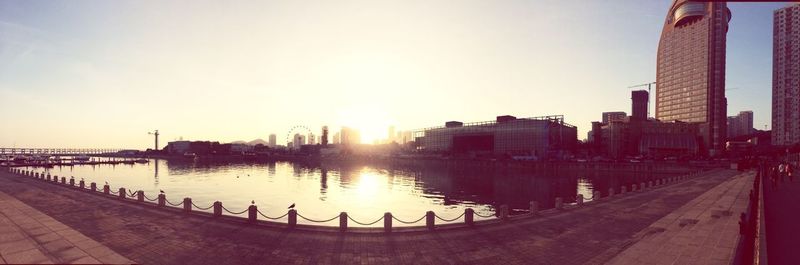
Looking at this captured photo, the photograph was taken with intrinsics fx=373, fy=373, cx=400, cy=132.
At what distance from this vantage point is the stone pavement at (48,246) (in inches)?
366

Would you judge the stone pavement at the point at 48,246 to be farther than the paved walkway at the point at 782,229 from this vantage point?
No

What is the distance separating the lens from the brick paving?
53.5 feet

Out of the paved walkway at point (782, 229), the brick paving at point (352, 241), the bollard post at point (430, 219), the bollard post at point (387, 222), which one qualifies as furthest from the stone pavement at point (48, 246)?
the paved walkway at point (782, 229)

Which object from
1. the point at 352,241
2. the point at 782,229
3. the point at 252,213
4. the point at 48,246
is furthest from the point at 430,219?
the point at 782,229

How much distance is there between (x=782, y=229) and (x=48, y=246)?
32.4 metres

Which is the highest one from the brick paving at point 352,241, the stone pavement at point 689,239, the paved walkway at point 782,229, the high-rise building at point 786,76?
the high-rise building at point 786,76

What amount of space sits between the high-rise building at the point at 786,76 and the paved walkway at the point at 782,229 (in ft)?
721

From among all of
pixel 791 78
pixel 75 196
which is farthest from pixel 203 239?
pixel 791 78

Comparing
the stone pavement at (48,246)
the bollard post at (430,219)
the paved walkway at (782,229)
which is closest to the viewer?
the stone pavement at (48,246)

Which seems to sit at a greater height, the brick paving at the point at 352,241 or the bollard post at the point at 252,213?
the bollard post at the point at 252,213

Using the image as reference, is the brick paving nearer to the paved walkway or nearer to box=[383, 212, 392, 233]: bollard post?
box=[383, 212, 392, 233]: bollard post

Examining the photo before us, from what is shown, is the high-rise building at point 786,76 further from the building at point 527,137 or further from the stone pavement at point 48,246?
the stone pavement at point 48,246

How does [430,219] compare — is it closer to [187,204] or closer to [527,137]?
[187,204]

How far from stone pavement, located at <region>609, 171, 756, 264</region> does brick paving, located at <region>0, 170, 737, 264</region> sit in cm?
102
